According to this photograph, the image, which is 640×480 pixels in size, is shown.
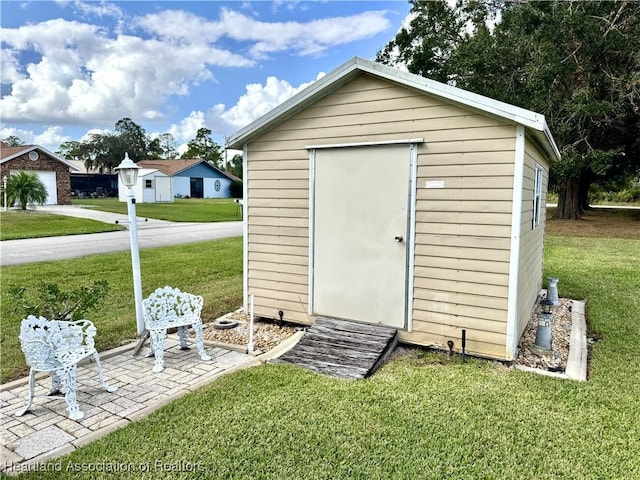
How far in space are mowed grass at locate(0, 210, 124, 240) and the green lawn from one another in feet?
41.1

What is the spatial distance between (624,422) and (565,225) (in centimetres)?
1777

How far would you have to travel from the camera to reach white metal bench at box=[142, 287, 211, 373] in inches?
154

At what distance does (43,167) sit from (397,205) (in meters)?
25.6

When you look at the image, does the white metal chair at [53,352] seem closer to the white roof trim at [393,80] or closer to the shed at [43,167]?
the white roof trim at [393,80]

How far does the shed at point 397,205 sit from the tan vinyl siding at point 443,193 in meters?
0.01

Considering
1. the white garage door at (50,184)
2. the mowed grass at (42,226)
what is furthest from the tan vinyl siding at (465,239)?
the white garage door at (50,184)

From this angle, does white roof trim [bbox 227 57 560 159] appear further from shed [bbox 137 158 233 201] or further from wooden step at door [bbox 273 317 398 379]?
shed [bbox 137 158 233 201]

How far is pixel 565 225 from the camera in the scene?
18438 mm

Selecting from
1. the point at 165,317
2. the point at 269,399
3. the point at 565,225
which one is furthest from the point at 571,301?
the point at 565,225

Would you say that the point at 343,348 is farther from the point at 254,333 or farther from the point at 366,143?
the point at 366,143

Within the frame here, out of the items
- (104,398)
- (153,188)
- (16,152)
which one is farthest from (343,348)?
(153,188)

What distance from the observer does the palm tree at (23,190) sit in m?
19.0

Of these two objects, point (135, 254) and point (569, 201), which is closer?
point (135, 254)

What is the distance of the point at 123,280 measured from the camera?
25.1ft
